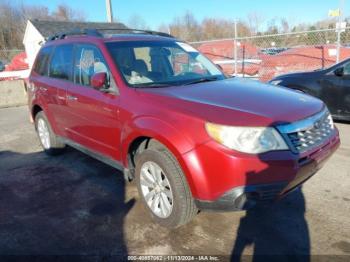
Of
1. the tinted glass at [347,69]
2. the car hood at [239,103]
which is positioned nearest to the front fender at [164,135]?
the car hood at [239,103]

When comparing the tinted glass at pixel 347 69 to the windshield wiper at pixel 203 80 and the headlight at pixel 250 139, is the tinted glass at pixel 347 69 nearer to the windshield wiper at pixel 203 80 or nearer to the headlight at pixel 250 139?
the windshield wiper at pixel 203 80

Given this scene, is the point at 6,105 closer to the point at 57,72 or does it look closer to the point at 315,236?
the point at 57,72

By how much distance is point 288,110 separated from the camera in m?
3.03

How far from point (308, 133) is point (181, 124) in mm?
1137

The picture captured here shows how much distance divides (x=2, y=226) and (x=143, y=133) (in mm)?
1785

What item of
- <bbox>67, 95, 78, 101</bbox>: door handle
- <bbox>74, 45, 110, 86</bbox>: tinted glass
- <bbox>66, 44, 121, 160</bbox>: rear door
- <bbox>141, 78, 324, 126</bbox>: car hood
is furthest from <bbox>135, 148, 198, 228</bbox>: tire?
<bbox>67, 95, 78, 101</bbox>: door handle

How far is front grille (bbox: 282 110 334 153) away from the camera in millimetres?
2820

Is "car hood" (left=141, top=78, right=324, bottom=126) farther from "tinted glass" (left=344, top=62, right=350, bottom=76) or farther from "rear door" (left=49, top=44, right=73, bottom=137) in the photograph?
"tinted glass" (left=344, top=62, right=350, bottom=76)

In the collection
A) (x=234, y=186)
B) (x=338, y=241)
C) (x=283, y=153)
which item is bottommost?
(x=338, y=241)

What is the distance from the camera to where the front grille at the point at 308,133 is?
2.82 metres

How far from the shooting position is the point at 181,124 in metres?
2.92

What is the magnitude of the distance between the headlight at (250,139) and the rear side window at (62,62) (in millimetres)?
2663

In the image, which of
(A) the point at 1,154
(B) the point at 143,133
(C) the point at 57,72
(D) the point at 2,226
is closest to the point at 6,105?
(A) the point at 1,154

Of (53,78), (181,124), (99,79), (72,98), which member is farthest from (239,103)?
(53,78)
